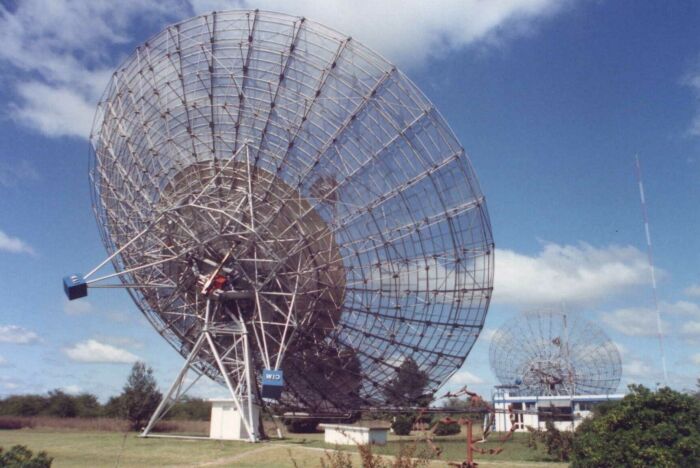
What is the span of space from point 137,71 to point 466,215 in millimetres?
21106

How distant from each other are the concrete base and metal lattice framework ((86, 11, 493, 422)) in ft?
5.39

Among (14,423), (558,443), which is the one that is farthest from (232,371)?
(14,423)

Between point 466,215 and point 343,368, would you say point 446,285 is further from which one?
point 343,368

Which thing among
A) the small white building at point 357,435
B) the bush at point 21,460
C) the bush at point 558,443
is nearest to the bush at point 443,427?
the small white building at point 357,435

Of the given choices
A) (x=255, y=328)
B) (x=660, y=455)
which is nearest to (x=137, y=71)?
(x=255, y=328)

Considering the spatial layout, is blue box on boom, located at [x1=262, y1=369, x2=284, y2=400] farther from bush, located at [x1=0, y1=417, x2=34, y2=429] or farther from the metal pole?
bush, located at [x1=0, y1=417, x2=34, y2=429]

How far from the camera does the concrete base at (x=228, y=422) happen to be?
3919 cm

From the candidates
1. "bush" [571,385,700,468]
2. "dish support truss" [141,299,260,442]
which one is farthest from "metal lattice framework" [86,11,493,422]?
"bush" [571,385,700,468]

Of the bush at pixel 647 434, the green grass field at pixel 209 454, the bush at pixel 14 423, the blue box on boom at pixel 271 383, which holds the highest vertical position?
the blue box on boom at pixel 271 383

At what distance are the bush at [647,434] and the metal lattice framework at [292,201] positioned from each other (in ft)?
58.2

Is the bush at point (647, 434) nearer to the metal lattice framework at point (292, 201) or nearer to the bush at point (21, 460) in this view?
the bush at point (21, 460)

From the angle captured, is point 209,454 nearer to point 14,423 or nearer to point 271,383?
point 271,383

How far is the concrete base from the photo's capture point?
39188 mm

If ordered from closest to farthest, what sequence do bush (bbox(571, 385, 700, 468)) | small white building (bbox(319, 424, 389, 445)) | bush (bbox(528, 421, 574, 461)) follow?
bush (bbox(571, 385, 700, 468)) < bush (bbox(528, 421, 574, 461)) < small white building (bbox(319, 424, 389, 445))
